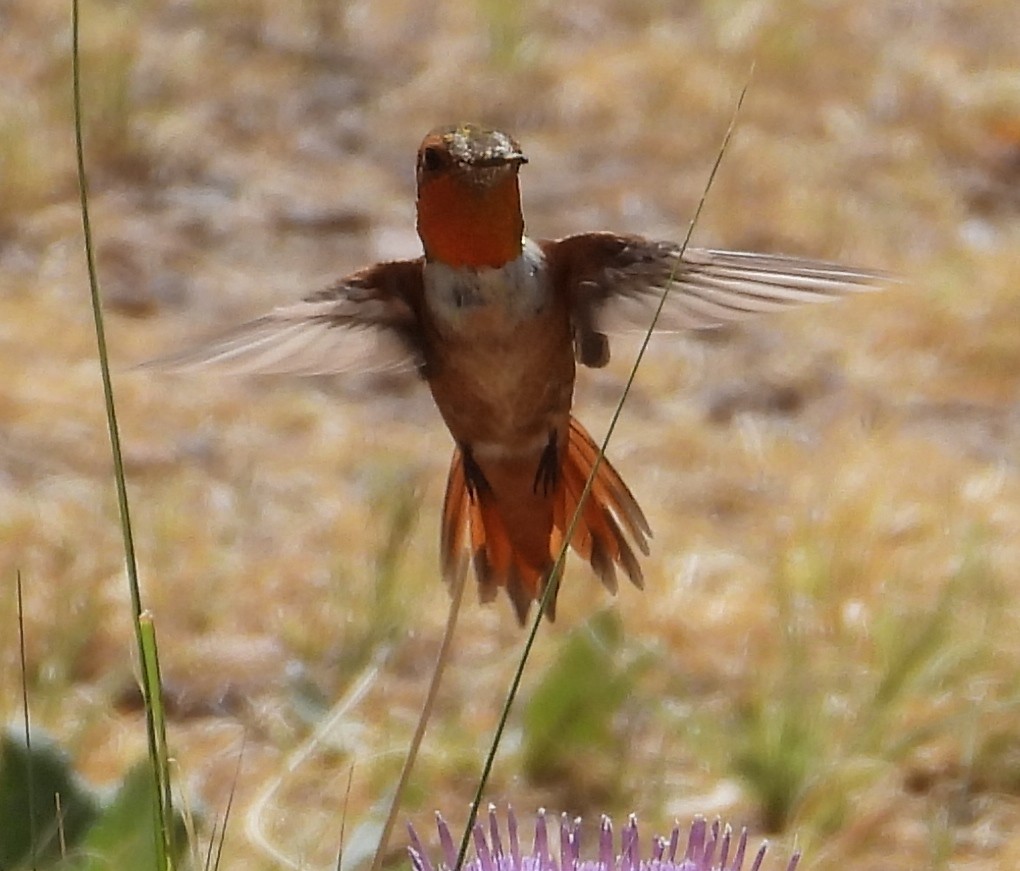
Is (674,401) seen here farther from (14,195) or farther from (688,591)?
(14,195)

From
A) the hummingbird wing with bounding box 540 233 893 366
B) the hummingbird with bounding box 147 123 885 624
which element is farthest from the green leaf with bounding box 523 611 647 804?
the hummingbird wing with bounding box 540 233 893 366

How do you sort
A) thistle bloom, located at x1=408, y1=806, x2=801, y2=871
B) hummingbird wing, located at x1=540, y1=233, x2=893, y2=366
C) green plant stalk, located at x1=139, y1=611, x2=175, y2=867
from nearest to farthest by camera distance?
1. green plant stalk, located at x1=139, y1=611, x2=175, y2=867
2. thistle bloom, located at x1=408, y1=806, x2=801, y2=871
3. hummingbird wing, located at x1=540, y1=233, x2=893, y2=366

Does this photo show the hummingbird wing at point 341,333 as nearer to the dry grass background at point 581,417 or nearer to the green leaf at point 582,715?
the dry grass background at point 581,417

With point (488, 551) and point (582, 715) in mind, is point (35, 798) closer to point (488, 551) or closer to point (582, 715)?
point (488, 551)

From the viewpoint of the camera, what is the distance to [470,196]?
1378 millimetres

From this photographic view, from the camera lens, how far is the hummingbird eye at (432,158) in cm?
137

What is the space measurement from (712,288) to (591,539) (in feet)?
1.15

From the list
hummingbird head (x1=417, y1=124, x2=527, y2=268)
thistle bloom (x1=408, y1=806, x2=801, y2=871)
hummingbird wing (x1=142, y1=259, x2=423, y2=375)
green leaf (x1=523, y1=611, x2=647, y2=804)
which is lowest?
green leaf (x1=523, y1=611, x2=647, y2=804)

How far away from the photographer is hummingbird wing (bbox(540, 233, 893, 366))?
147 cm

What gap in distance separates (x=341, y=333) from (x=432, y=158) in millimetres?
200

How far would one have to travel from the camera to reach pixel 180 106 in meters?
4.41

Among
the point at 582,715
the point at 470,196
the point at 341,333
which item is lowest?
the point at 582,715

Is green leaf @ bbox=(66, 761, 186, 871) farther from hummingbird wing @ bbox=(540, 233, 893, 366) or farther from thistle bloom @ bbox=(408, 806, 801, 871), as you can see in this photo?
hummingbird wing @ bbox=(540, 233, 893, 366)

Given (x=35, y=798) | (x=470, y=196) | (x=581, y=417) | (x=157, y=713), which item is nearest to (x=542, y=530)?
(x=470, y=196)
